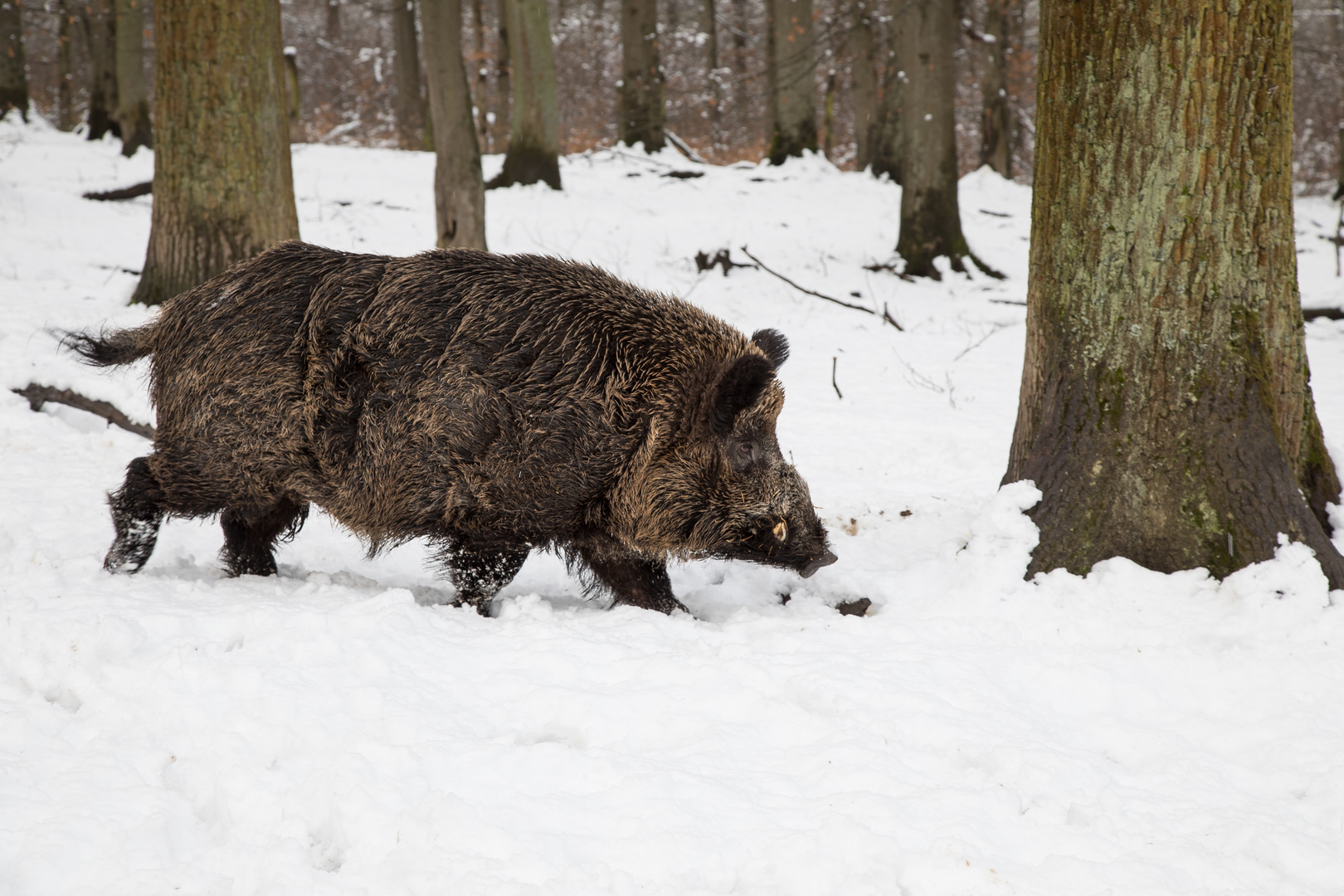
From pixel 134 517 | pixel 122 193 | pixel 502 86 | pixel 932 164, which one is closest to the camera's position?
pixel 134 517

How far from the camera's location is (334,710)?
9.78 feet

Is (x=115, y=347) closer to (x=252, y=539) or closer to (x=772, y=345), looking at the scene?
(x=252, y=539)

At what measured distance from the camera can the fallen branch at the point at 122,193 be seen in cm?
1362

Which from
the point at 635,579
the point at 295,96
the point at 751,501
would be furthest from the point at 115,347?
the point at 295,96

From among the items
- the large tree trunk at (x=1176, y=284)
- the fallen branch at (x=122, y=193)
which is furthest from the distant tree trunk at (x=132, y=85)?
the large tree trunk at (x=1176, y=284)

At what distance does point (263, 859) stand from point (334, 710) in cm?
66

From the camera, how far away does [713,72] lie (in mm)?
27625

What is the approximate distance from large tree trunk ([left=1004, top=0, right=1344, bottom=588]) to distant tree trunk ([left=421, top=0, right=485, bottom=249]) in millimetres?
7999

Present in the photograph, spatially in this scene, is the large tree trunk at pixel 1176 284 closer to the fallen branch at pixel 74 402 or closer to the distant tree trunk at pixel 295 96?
the fallen branch at pixel 74 402

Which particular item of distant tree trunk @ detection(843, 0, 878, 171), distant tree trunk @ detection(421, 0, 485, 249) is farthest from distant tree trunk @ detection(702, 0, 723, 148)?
distant tree trunk @ detection(421, 0, 485, 249)

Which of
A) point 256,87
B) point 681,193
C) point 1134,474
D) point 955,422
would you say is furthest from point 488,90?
point 1134,474

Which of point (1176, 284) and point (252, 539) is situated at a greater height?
point (1176, 284)

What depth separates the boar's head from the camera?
423 centimetres

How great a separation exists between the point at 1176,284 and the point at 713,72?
2569cm
